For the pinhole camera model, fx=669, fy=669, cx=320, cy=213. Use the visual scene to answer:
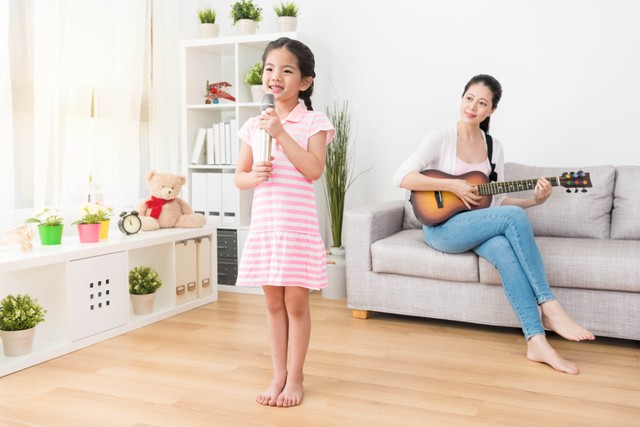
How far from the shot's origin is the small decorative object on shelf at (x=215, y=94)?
12.9 feet

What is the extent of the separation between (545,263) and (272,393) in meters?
1.29

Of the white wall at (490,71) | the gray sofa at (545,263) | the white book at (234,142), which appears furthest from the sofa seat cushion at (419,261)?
the white book at (234,142)

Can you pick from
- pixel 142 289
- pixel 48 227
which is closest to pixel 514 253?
pixel 142 289

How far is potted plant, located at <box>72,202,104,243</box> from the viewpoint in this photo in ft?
9.21

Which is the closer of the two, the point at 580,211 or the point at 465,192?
the point at 465,192

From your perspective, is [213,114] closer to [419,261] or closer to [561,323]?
[419,261]

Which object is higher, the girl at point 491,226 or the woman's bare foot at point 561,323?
the girl at point 491,226

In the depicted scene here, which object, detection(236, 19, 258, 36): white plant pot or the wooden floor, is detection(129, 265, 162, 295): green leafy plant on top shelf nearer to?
the wooden floor

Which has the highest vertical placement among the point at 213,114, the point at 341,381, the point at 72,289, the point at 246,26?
the point at 246,26

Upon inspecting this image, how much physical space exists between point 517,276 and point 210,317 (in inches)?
56.6

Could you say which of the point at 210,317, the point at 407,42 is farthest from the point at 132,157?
the point at 407,42

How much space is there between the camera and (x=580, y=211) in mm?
3070

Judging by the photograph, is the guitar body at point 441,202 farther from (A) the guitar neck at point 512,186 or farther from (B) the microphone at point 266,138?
(B) the microphone at point 266,138

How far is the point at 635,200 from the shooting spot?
118 inches
